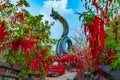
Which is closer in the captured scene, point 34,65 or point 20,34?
point 20,34

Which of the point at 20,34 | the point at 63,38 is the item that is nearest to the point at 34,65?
the point at 20,34

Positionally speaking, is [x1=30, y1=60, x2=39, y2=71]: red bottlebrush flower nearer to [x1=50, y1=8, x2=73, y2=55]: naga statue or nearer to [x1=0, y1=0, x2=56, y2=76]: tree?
[x1=0, y1=0, x2=56, y2=76]: tree

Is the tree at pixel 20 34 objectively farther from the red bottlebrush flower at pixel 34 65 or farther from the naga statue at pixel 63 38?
the naga statue at pixel 63 38

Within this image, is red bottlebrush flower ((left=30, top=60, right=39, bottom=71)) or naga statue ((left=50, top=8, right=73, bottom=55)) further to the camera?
naga statue ((left=50, top=8, right=73, bottom=55))

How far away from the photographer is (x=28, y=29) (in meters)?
13.9

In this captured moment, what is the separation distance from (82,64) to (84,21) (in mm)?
17951

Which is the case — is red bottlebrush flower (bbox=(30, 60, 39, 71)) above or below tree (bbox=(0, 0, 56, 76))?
below

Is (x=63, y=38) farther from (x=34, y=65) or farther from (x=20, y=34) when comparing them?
(x=20, y=34)

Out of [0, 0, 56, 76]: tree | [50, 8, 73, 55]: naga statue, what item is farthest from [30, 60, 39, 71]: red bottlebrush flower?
[50, 8, 73, 55]: naga statue

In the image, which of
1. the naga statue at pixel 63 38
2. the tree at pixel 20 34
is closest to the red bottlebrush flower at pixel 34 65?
the tree at pixel 20 34

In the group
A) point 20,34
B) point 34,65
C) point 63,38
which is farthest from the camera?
point 63,38

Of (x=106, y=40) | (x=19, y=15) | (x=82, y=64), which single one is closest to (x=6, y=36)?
(x=19, y=15)

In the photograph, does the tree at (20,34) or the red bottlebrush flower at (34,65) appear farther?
the red bottlebrush flower at (34,65)

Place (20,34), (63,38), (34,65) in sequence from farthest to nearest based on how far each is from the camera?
(63,38), (34,65), (20,34)
